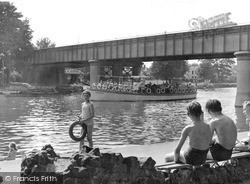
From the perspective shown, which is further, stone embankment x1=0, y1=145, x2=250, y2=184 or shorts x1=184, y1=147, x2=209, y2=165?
shorts x1=184, y1=147, x2=209, y2=165

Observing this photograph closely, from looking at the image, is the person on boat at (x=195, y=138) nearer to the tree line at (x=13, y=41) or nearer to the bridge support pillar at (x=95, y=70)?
the bridge support pillar at (x=95, y=70)

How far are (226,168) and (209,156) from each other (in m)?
0.40

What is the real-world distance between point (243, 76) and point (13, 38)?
59.1 meters

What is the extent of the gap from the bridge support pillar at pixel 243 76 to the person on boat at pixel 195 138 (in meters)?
41.6

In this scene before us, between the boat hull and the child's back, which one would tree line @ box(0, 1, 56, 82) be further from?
the child's back

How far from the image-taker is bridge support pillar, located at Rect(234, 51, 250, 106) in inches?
1837

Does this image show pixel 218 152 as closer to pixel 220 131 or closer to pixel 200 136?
pixel 220 131

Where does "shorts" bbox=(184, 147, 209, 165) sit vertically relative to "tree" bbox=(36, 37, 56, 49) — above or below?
below

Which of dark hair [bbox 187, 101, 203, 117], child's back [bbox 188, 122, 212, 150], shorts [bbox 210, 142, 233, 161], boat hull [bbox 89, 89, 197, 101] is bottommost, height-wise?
boat hull [bbox 89, 89, 197, 101]

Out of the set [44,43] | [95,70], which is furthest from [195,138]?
[44,43]

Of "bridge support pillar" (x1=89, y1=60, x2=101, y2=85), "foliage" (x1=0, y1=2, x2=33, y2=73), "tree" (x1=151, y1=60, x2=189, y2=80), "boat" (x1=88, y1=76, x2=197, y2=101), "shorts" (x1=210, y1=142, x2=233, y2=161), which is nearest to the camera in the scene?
"shorts" (x1=210, y1=142, x2=233, y2=161)

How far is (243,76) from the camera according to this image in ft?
155

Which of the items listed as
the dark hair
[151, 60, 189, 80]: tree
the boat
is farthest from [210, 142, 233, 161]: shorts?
[151, 60, 189, 80]: tree

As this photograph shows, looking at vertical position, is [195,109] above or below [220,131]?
above
